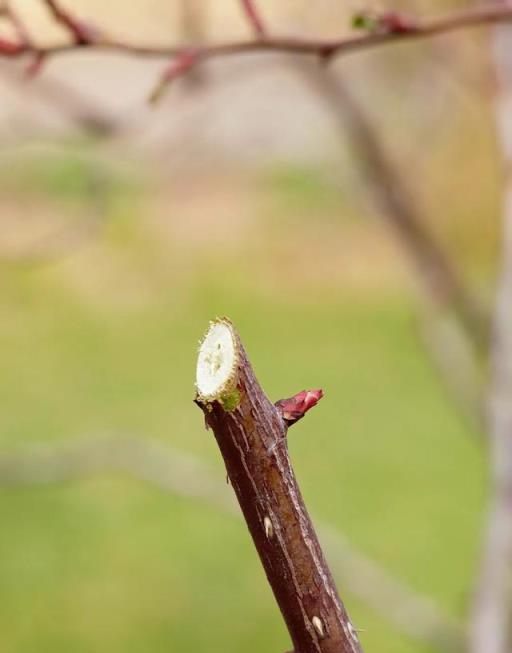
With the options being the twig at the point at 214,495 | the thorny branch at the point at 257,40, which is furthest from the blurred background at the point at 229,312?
the thorny branch at the point at 257,40

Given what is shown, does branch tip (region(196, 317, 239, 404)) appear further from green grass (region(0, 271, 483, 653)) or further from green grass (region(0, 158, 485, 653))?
green grass (region(0, 271, 483, 653))

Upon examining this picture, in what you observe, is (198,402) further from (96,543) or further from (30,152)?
(30,152)

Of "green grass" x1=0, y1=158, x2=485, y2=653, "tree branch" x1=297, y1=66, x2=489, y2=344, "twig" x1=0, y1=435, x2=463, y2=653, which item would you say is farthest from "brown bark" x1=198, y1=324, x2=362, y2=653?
"green grass" x1=0, y1=158, x2=485, y2=653

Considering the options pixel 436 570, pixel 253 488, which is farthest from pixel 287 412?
pixel 436 570

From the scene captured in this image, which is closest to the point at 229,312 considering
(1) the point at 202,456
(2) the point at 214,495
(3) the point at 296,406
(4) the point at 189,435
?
(4) the point at 189,435

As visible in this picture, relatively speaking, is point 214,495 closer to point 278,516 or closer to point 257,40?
point 257,40

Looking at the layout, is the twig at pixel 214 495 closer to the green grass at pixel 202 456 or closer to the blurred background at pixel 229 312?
the blurred background at pixel 229 312
